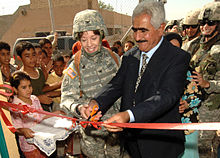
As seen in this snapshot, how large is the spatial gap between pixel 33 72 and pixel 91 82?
1278mm

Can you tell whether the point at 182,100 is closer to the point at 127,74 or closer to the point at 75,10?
the point at 127,74

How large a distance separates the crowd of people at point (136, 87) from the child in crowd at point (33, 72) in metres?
0.02

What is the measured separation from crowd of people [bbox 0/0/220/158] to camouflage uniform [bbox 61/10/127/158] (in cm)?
1

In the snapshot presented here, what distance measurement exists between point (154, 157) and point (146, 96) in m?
0.58

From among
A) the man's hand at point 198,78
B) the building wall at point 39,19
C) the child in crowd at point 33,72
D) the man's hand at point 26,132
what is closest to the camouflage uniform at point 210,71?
the man's hand at point 198,78

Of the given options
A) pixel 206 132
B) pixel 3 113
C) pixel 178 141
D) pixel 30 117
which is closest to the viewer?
pixel 3 113

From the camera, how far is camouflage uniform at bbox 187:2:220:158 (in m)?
2.39

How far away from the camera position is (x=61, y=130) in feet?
7.69

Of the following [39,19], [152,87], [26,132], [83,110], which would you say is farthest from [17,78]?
[39,19]

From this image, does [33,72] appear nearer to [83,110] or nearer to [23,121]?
[23,121]

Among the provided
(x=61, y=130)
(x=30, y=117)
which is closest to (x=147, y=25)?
(x=61, y=130)

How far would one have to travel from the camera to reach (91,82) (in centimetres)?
242

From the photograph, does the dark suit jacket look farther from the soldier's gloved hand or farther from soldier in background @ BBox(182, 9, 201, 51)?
soldier in background @ BBox(182, 9, 201, 51)

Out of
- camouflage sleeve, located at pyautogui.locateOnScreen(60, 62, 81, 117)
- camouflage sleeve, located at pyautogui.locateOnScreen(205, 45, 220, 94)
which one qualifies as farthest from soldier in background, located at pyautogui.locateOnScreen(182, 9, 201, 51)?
camouflage sleeve, located at pyautogui.locateOnScreen(60, 62, 81, 117)
